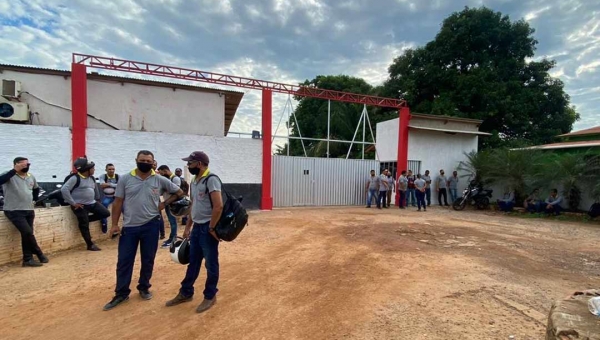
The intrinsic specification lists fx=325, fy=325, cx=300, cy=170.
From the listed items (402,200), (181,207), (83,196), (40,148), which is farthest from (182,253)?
(402,200)

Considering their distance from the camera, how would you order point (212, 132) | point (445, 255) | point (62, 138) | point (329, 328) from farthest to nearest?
point (212, 132)
point (62, 138)
point (445, 255)
point (329, 328)

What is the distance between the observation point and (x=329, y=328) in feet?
10.1

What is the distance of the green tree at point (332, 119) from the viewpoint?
22500 mm

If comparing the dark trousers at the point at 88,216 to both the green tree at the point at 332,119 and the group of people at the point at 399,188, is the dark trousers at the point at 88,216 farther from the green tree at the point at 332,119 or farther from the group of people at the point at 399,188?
the green tree at the point at 332,119

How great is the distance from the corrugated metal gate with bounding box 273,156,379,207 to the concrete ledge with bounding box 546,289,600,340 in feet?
36.4

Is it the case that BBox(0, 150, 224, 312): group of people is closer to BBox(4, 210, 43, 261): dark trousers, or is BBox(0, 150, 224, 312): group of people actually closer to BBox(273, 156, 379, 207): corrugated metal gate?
BBox(4, 210, 43, 261): dark trousers

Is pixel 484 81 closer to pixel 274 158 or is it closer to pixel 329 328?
pixel 274 158

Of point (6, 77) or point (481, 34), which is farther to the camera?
point (481, 34)

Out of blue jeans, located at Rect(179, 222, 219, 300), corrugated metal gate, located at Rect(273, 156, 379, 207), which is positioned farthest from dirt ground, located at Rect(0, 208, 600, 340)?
corrugated metal gate, located at Rect(273, 156, 379, 207)

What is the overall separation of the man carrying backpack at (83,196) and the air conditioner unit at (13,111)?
19.7ft

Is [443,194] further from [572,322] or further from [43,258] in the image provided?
[43,258]

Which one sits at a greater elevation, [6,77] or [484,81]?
[484,81]

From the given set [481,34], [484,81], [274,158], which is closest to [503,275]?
[274,158]

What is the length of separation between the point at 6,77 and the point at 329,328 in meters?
12.6
